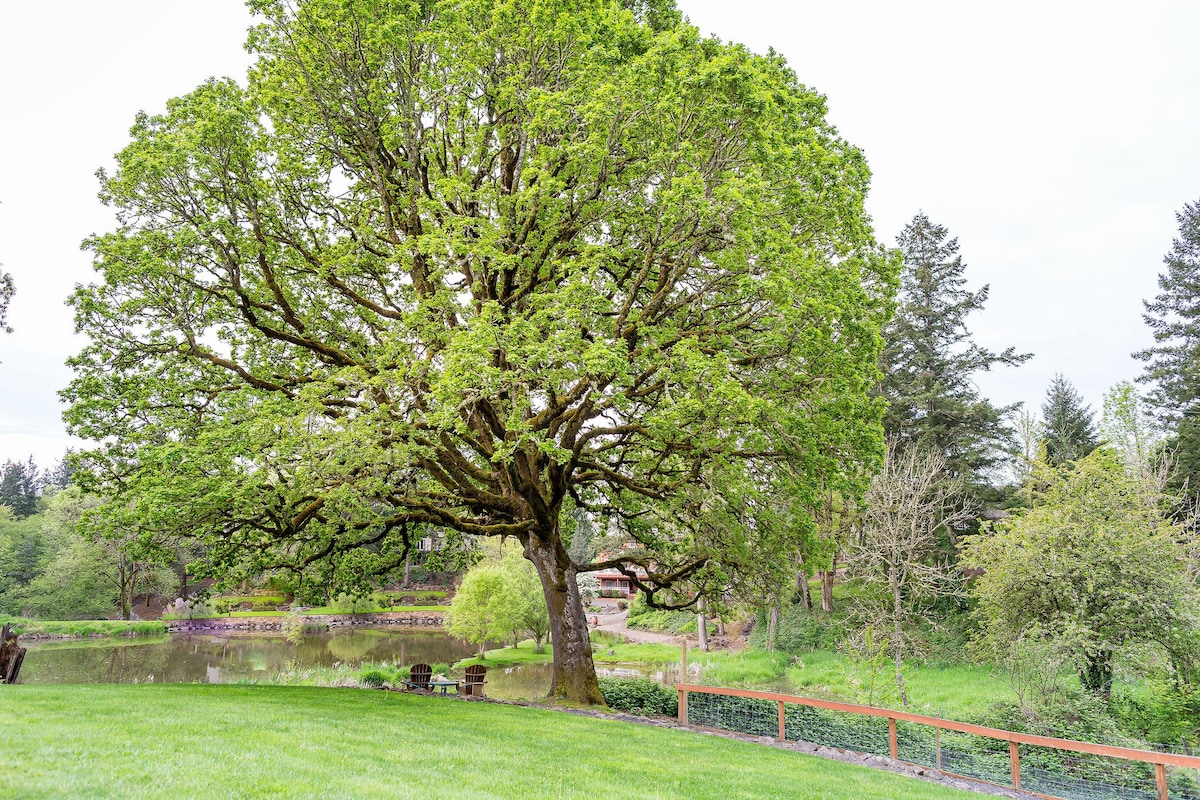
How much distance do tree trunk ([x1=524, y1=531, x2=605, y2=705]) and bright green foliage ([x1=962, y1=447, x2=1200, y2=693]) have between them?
8.72 meters

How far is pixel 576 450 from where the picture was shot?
1229cm

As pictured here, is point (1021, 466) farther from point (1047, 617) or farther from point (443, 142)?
point (443, 142)

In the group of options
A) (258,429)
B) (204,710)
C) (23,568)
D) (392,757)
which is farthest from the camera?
(23,568)

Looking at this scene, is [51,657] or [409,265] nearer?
[409,265]

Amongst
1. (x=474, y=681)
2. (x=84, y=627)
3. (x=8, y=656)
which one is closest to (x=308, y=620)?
(x=84, y=627)

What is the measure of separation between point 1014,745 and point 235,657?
31856 mm

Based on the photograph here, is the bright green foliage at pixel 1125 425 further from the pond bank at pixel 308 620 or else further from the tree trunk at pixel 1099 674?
the pond bank at pixel 308 620

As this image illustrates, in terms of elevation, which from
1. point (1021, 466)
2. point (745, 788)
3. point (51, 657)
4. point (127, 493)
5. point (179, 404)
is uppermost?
point (1021, 466)

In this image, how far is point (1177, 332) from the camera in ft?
112

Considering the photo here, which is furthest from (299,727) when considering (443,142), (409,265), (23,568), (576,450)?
(23,568)

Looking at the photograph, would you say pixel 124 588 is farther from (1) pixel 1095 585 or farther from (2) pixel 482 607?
(1) pixel 1095 585

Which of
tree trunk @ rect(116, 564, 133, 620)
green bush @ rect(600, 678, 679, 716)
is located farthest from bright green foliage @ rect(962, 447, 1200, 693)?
tree trunk @ rect(116, 564, 133, 620)

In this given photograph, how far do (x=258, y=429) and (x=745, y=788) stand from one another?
8.03m

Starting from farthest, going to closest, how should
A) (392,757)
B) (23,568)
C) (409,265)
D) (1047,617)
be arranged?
(23,568) < (1047,617) < (409,265) < (392,757)
